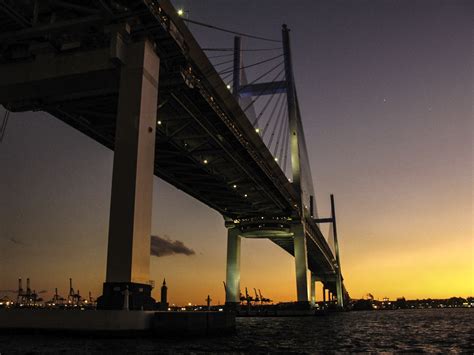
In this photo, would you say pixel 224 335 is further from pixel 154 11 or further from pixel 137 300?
pixel 154 11

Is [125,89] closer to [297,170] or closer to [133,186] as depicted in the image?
[133,186]

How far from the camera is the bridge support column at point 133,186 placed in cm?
1677

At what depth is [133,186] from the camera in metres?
17.5

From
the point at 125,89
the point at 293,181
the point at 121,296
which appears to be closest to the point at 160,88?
the point at 125,89

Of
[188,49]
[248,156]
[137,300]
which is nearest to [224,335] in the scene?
[137,300]

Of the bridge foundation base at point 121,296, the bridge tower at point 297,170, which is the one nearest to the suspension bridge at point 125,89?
the bridge foundation base at point 121,296

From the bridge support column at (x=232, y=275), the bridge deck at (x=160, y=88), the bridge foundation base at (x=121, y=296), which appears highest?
the bridge deck at (x=160, y=88)

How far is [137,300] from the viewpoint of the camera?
16.7 meters

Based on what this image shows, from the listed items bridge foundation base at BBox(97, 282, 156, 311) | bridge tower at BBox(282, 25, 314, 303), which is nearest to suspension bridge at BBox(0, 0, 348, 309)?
bridge foundation base at BBox(97, 282, 156, 311)

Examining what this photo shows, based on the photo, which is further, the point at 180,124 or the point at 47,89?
the point at 180,124

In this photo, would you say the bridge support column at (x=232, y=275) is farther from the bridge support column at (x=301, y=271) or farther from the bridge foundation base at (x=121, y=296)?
the bridge foundation base at (x=121, y=296)

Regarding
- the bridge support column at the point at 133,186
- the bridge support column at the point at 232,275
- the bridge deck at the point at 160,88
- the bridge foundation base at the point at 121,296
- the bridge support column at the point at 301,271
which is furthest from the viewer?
the bridge support column at the point at 232,275

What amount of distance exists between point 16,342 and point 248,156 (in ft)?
89.3

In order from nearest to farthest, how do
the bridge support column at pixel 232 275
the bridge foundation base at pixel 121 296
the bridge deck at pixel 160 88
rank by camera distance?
1. the bridge foundation base at pixel 121 296
2. the bridge deck at pixel 160 88
3. the bridge support column at pixel 232 275
